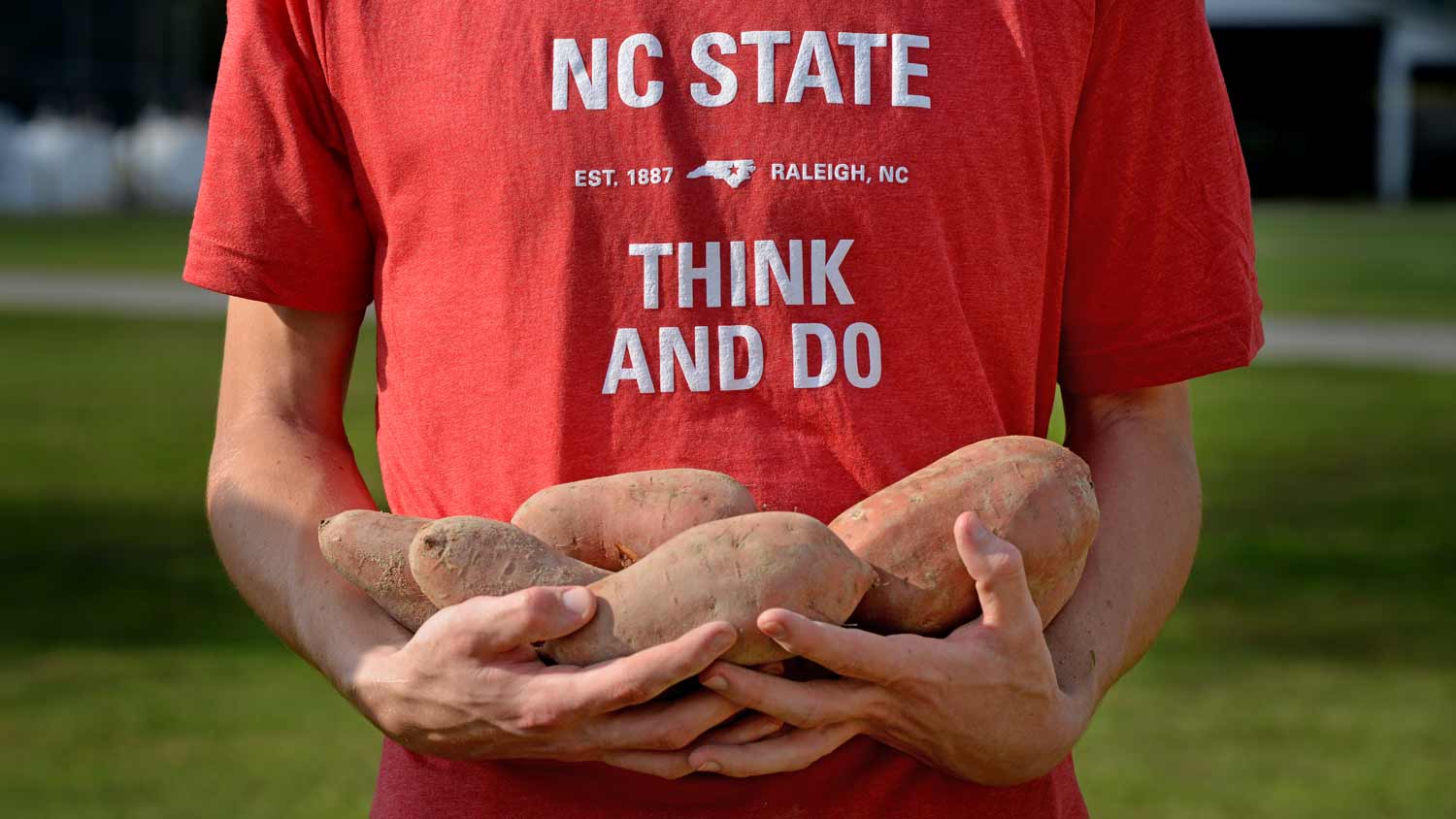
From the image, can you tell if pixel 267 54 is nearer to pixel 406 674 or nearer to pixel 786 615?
pixel 406 674

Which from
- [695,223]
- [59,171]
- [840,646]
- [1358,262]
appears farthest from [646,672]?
[59,171]

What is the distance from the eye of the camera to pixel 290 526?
206cm

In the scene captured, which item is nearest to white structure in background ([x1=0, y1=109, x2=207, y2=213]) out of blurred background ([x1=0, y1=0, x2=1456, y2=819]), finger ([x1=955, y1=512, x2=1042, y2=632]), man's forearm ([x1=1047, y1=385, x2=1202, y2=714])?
blurred background ([x1=0, y1=0, x2=1456, y2=819])

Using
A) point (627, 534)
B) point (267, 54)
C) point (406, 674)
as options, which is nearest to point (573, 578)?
point (627, 534)

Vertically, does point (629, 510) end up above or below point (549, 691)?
above

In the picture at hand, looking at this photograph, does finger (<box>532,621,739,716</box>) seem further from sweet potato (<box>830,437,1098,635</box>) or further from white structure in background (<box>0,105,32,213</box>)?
white structure in background (<box>0,105,32,213</box>)

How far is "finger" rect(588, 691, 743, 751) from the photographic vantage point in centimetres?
168

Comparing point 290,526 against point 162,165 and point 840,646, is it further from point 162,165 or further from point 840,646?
point 162,165

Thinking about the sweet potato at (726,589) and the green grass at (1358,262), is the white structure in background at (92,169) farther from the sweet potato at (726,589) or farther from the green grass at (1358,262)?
the sweet potato at (726,589)

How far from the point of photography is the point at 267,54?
2047 mm

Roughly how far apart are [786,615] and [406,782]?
0.67 metres

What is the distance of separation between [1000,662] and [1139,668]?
6.42m

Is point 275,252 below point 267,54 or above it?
below

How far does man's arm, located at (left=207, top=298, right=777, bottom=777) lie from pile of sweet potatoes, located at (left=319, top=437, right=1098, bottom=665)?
0.05m
